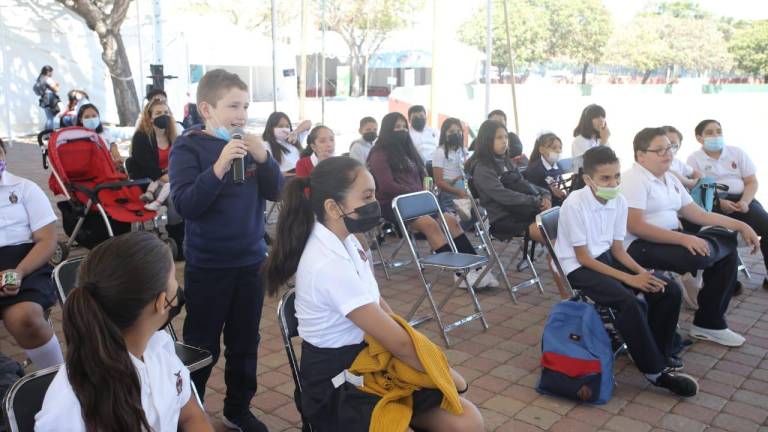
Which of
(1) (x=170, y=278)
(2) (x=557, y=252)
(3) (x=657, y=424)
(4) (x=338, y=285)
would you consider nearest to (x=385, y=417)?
(4) (x=338, y=285)

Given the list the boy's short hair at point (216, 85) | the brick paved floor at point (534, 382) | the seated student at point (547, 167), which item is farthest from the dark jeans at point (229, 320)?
the seated student at point (547, 167)

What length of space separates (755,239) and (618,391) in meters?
1.61

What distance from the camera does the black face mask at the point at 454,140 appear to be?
6.80 metres

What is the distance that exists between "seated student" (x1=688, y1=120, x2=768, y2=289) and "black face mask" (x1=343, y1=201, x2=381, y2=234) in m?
4.21

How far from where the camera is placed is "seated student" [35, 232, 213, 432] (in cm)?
166

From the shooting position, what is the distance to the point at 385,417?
7.41ft

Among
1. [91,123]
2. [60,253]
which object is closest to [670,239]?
[60,253]

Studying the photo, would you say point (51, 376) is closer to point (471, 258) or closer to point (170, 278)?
point (170, 278)

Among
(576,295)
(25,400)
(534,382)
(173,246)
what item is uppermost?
(25,400)

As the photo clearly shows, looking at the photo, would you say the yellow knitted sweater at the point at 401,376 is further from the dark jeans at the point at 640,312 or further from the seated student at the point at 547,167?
the seated student at the point at 547,167

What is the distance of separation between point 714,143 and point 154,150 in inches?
195

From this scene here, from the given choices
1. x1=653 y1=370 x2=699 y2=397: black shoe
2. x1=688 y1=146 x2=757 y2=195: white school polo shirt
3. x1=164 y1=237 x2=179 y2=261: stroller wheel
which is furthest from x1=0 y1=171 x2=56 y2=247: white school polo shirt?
x1=688 y1=146 x2=757 y2=195: white school polo shirt

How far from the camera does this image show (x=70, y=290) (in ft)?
8.73

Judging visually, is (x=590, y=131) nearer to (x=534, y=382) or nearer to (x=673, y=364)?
(x=673, y=364)
